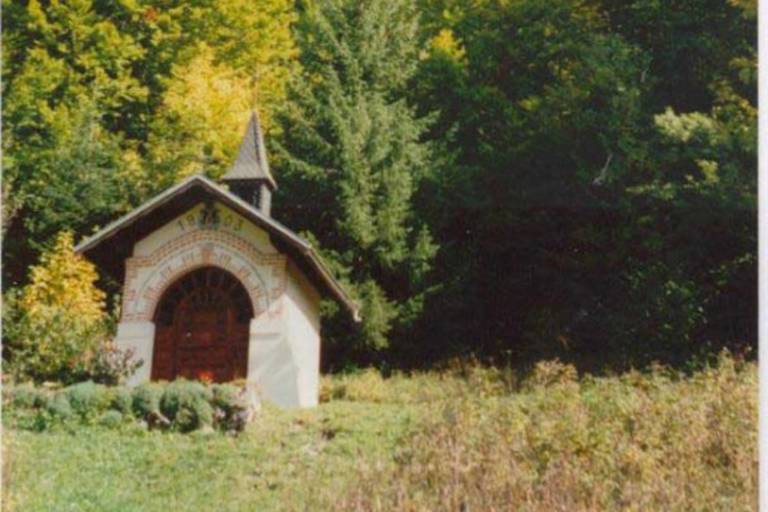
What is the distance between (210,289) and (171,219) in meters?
1.35

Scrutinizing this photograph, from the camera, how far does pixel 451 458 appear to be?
26.9 feet

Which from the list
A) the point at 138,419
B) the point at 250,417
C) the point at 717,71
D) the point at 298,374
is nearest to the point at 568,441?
the point at 250,417

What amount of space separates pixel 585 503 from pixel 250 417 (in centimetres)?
512

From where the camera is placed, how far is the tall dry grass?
714cm

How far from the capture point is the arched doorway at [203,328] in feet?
45.7

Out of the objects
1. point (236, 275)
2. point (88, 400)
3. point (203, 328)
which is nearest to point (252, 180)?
point (236, 275)

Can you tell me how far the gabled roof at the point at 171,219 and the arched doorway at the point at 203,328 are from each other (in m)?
1.06

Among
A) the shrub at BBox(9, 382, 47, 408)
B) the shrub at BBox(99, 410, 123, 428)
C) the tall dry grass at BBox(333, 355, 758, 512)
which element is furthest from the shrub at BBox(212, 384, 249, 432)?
the tall dry grass at BBox(333, 355, 758, 512)

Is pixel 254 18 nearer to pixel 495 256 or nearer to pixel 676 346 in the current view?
pixel 495 256

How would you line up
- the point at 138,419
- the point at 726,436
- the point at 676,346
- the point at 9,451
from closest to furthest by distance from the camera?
the point at 726,436 → the point at 9,451 → the point at 138,419 → the point at 676,346

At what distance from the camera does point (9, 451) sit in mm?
8805

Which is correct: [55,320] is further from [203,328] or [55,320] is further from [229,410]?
[229,410]

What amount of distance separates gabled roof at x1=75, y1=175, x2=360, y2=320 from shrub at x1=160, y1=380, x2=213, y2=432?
11.2 ft

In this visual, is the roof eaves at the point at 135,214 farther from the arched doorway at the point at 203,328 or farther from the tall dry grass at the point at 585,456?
the tall dry grass at the point at 585,456
